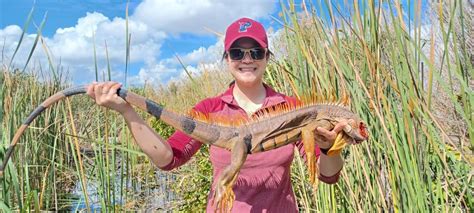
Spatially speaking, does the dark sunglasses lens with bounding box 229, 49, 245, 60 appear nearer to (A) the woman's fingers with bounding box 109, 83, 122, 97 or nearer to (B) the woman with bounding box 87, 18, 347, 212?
(B) the woman with bounding box 87, 18, 347, 212

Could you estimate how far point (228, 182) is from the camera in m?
1.71

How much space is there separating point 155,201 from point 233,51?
16.5 ft

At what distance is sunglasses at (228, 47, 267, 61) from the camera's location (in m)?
2.14

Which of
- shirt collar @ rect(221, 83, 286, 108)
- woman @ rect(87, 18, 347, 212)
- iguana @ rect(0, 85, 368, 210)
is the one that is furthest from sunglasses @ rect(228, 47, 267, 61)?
iguana @ rect(0, 85, 368, 210)

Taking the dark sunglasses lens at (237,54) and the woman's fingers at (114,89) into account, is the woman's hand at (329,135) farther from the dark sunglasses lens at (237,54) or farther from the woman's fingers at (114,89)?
the woman's fingers at (114,89)

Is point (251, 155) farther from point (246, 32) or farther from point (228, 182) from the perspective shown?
point (246, 32)

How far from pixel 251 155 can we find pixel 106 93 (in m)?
0.67

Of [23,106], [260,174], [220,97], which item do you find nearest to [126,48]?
[220,97]

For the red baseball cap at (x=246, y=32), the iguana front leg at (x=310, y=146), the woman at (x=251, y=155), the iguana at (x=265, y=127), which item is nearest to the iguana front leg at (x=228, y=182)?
the iguana at (x=265, y=127)

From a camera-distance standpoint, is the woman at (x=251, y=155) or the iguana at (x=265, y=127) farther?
→ the woman at (x=251, y=155)

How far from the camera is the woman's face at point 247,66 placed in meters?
2.14

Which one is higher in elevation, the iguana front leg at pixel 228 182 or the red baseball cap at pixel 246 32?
the red baseball cap at pixel 246 32

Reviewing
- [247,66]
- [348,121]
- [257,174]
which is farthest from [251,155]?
[348,121]

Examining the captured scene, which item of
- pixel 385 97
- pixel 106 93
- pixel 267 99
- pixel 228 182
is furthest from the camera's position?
pixel 267 99
